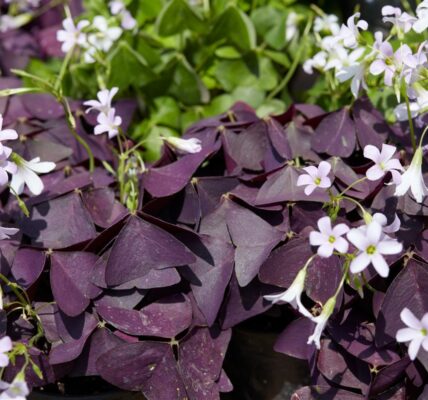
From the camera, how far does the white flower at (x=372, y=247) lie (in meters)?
0.77

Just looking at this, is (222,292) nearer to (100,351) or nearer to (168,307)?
(168,307)

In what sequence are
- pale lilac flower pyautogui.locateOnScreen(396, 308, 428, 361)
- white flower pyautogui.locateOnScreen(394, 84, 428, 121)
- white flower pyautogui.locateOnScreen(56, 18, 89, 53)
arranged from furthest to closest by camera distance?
white flower pyautogui.locateOnScreen(56, 18, 89, 53)
white flower pyautogui.locateOnScreen(394, 84, 428, 121)
pale lilac flower pyautogui.locateOnScreen(396, 308, 428, 361)

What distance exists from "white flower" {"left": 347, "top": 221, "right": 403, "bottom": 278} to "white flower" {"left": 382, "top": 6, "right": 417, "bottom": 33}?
38 centimetres

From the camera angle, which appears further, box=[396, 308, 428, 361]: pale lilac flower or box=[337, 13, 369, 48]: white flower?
box=[337, 13, 369, 48]: white flower

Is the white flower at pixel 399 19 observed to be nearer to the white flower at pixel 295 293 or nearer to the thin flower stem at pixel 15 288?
the white flower at pixel 295 293

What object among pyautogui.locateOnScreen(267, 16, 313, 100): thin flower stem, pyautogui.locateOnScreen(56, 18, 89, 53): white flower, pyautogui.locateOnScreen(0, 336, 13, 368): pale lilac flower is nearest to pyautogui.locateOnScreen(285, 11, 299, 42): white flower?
pyautogui.locateOnScreen(267, 16, 313, 100): thin flower stem

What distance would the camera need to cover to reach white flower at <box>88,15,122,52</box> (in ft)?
4.29

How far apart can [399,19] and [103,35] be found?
0.58 meters

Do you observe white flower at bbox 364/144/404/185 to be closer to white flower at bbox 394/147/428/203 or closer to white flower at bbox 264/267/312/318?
white flower at bbox 394/147/428/203

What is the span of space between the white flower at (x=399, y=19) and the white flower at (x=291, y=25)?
0.38 metres

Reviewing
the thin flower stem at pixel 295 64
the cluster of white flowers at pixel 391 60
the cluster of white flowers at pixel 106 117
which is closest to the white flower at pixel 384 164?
the cluster of white flowers at pixel 391 60

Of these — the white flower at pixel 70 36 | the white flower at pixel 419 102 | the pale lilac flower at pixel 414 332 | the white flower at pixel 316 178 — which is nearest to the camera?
the pale lilac flower at pixel 414 332

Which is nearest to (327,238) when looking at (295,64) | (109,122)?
(109,122)

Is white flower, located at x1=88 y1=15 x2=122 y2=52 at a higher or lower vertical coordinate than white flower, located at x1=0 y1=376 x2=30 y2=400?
higher
